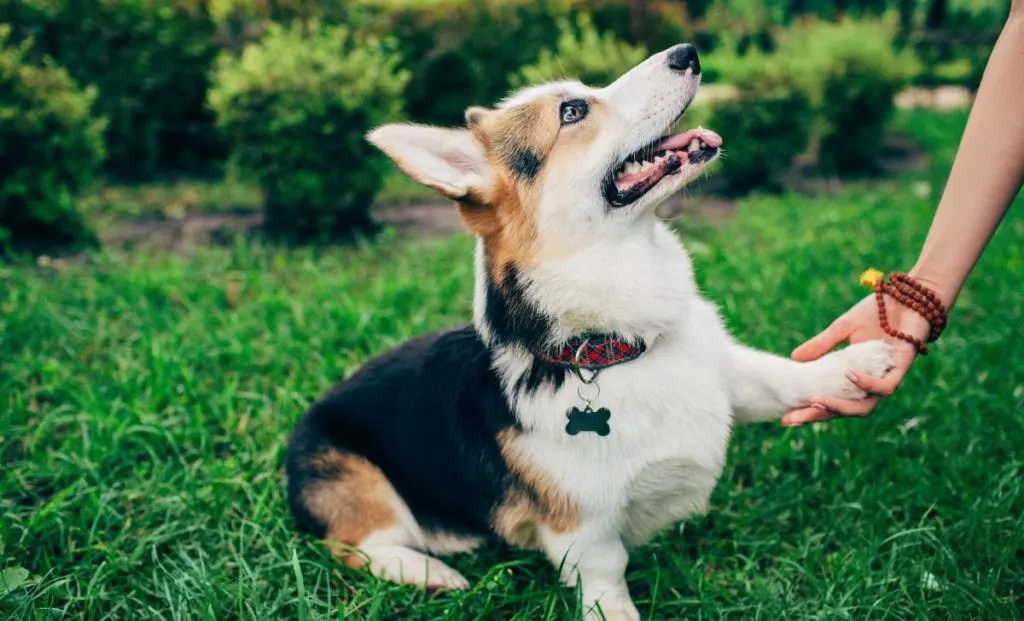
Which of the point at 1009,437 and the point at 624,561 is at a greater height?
the point at 624,561

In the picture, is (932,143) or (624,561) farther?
(932,143)

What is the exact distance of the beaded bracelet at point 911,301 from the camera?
228cm

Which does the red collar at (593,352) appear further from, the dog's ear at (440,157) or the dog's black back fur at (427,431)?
the dog's ear at (440,157)

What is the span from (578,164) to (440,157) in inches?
17.1

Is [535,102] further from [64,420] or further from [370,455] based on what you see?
[64,420]

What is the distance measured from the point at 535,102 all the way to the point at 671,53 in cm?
47

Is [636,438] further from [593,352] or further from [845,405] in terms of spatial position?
[845,405]

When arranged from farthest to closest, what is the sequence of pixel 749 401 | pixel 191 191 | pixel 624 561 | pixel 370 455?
pixel 191 191
pixel 370 455
pixel 749 401
pixel 624 561

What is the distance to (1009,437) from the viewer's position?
9.60 feet

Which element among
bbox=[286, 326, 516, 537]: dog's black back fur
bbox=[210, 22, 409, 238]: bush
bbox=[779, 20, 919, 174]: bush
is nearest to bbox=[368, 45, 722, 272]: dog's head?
bbox=[286, 326, 516, 537]: dog's black back fur

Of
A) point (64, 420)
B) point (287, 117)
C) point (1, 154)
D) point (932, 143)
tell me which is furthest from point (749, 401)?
point (932, 143)

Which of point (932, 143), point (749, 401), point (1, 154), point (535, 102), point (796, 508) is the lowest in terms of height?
point (932, 143)

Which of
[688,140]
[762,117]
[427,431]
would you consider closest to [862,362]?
[688,140]

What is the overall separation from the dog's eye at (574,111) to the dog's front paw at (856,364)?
43.6 inches
